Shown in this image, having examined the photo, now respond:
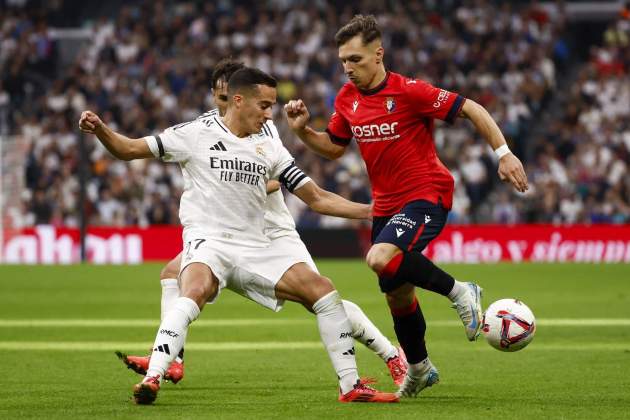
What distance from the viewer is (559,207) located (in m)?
26.0

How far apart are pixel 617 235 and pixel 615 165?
69.7 inches

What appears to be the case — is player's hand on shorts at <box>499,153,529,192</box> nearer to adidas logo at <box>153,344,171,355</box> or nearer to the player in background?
the player in background

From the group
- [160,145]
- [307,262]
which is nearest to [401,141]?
[307,262]

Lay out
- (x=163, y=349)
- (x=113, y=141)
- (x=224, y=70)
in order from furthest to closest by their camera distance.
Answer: (x=224, y=70)
(x=113, y=141)
(x=163, y=349)

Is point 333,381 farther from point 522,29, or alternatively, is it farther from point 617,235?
point 522,29

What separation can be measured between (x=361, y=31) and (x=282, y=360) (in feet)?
10.7

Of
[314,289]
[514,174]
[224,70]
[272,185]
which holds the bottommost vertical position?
[314,289]

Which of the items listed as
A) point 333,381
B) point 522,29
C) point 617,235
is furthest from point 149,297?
point 522,29

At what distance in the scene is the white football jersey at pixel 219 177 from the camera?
25.7 ft

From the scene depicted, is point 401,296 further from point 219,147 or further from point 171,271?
point 171,271

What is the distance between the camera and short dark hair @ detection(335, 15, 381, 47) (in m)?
8.12

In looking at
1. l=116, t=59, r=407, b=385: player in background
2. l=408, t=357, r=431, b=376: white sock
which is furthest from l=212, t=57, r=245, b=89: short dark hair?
l=408, t=357, r=431, b=376: white sock

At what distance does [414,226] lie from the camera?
785cm

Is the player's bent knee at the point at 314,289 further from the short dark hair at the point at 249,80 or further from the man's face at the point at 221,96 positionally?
the man's face at the point at 221,96
